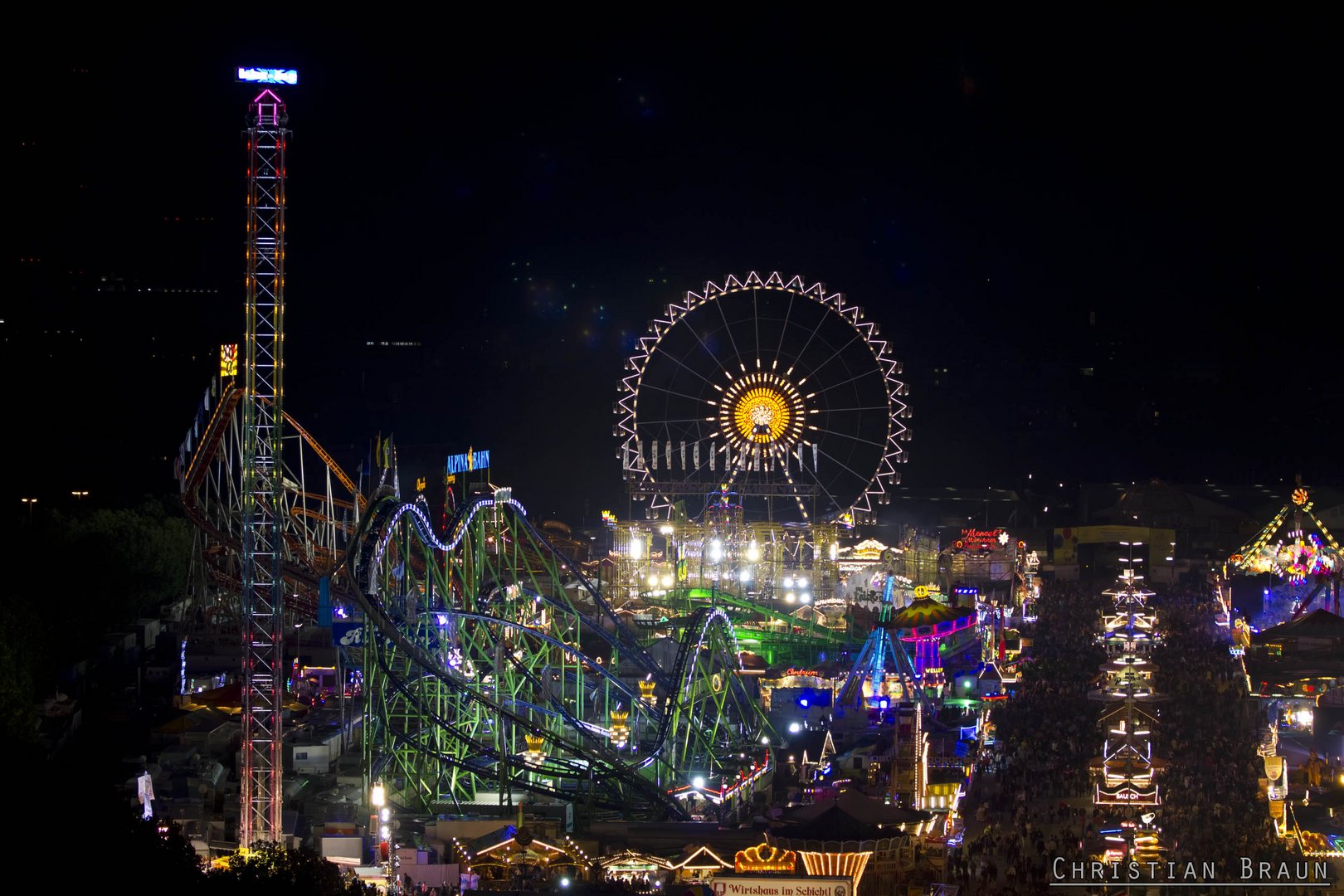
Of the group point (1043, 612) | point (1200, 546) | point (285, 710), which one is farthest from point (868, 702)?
point (1200, 546)

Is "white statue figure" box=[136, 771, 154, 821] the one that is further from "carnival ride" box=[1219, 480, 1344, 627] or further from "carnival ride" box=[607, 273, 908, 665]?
"carnival ride" box=[1219, 480, 1344, 627]

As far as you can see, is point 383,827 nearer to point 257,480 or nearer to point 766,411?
point 257,480

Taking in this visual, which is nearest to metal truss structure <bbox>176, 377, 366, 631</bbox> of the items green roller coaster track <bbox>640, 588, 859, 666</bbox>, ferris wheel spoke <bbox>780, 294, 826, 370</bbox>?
green roller coaster track <bbox>640, 588, 859, 666</bbox>

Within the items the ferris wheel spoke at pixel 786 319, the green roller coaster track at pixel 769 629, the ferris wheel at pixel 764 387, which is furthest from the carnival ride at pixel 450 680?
the ferris wheel spoke at pixel 786 319

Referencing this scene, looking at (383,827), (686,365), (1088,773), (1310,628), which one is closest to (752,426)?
(686,365)

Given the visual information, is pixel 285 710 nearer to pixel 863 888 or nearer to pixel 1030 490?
pixel 863 888
